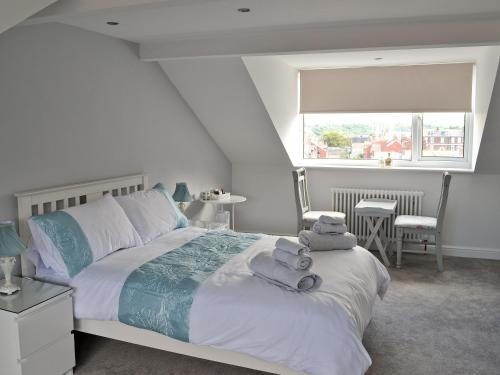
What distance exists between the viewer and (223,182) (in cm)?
589

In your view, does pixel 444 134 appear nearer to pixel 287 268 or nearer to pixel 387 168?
pixel 387 168

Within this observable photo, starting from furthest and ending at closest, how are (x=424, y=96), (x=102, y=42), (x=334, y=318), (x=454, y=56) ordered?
1. (x=424, y=96)
2. (x=454, y=56)
3. (x=102, y=42)
4. (x=334, y=318)

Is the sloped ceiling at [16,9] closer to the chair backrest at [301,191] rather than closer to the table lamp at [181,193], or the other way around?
the table lamp at [181,193]

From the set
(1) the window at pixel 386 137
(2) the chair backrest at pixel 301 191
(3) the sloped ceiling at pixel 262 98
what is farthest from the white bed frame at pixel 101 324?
(1) the window at pixel 386 137

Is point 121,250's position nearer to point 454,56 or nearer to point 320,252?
point 320,252

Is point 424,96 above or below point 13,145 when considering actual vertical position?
above

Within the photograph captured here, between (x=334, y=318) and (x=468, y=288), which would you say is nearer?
(x=334, y=318)

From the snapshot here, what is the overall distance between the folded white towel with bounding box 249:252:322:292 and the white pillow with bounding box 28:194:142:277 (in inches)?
41.5

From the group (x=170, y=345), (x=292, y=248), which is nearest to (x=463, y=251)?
(x=292, y=248)

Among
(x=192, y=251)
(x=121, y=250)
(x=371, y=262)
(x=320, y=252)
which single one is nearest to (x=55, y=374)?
(x=121, y=250)

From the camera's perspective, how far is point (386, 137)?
5645 mm

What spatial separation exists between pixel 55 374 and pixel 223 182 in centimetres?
340

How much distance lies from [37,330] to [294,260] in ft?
4.70

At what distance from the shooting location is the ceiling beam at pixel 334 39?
3373 mm
